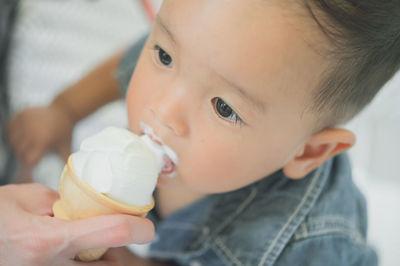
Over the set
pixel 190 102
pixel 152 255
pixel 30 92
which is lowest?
pixel 152 255

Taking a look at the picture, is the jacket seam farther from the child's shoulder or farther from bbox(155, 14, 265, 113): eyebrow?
bbox(155, 14, 265, 113): eyebrow

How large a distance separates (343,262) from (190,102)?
0.42m

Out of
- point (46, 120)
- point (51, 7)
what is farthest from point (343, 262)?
point (51, 7)

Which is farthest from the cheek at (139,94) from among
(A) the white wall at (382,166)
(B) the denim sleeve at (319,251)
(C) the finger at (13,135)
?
(A) the white wall at (382,166)

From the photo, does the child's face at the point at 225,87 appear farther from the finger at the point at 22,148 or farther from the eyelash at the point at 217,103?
the finger at the point at 22,148

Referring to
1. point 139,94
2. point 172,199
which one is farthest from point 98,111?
point 139,94

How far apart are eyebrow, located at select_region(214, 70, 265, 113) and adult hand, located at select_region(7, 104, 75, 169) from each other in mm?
558

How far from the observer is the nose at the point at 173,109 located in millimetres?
497

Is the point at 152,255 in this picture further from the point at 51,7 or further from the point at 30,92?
the point at 51,7

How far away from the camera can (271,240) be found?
2.34 ft

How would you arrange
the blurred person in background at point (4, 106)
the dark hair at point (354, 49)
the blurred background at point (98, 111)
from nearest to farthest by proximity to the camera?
1. the dark hair at point (354, 49)
2. the blurred person in background at point (4, 106)
3. the blurred background at point (98, 111)

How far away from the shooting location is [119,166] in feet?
1.50

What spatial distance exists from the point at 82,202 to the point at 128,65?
44 centimetres

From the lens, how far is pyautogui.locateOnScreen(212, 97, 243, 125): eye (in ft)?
1.67
